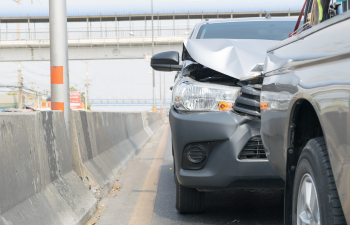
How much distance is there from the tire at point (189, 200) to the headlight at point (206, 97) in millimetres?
828

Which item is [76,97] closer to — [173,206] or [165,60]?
[165,60]

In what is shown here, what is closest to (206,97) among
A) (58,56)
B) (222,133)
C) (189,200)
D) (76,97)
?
(222,133)

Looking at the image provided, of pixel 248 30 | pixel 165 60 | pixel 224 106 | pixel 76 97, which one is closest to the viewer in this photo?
pixel 224 106

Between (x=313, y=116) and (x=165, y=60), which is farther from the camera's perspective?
(x=165, y=60)

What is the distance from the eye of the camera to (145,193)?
17.5ft

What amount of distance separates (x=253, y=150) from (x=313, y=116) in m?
1.09

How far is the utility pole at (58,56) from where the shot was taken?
498cm

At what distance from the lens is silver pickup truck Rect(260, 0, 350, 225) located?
1738 millimetres

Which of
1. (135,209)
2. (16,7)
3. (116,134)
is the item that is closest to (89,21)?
(16,7)

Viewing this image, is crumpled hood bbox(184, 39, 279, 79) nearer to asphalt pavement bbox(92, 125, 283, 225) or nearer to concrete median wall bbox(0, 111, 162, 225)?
asphalt pavement bbox(92, 125, 283, 225)

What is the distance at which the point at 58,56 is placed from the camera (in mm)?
5023

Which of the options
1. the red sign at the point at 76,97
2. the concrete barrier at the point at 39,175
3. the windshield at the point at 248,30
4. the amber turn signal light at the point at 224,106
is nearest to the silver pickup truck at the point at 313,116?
the amber turn signal light at the point at 224,106

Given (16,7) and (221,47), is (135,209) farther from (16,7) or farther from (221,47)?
(16,7)

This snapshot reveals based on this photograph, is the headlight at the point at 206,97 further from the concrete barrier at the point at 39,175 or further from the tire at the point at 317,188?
the tire at the point at 317,188
